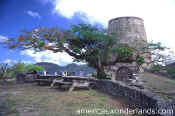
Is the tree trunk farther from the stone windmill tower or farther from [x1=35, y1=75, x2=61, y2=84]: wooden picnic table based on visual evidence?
the stone windmill tower

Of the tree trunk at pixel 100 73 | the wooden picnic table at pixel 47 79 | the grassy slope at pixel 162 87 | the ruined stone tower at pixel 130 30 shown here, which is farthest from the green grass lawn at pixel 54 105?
the ruined stone tower at pixel 130 30

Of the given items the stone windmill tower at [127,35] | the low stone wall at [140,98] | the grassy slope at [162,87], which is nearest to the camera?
the low stone wall at [140,98]

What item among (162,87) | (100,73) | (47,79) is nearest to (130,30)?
(100,73)

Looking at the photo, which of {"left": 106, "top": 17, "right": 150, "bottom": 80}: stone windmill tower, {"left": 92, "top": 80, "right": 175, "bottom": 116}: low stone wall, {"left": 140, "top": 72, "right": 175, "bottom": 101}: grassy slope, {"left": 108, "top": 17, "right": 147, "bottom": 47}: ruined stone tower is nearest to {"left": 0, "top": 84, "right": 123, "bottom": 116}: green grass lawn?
{"left": 92, "top": 80, "right": 175, "bottom": 116}: low stone wall

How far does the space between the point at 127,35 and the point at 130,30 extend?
2.68 feet

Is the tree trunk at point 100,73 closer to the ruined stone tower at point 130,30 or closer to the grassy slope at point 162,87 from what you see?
the grassy slope at point 162,87

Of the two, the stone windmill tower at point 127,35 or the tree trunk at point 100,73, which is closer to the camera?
the tree trunk at point 100,73

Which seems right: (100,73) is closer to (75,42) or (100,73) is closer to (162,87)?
(75,42)

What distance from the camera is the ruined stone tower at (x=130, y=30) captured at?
1589cm

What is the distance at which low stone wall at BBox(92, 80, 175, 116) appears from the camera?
271cm

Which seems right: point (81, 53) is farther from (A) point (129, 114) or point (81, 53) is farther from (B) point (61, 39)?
(A) point (129, 114)

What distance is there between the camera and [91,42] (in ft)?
33.8

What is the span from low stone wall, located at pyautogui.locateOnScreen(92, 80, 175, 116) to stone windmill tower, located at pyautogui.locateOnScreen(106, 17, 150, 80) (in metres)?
8.42

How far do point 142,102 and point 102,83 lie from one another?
165 inches
